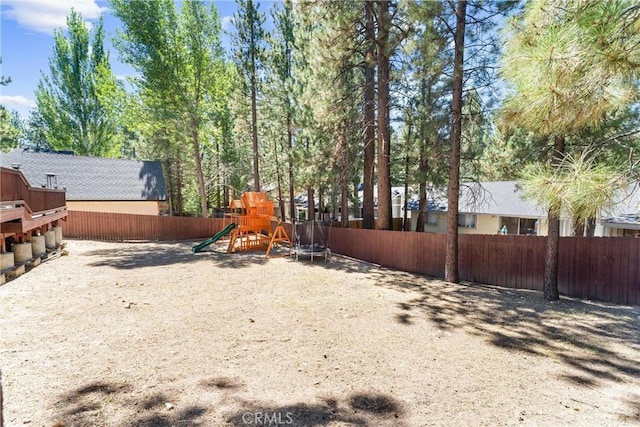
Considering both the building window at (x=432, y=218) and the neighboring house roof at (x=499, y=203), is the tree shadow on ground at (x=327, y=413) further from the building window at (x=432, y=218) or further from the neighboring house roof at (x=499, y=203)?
the building window at (x=432, y=218)

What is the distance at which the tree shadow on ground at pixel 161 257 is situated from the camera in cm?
1027

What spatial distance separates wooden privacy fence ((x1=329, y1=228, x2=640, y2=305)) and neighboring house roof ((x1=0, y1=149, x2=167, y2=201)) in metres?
14.8

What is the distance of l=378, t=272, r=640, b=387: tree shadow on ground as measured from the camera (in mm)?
4477

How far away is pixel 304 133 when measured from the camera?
44.3 ft

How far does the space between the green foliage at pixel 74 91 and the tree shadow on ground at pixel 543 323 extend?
85.9 feet

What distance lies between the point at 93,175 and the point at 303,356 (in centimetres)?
2036

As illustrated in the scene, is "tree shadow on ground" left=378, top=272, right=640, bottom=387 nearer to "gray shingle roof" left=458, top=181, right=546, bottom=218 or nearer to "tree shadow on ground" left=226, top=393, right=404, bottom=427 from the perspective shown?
"tree shadow on ground" left=226, top=393, right=404, bottom=427

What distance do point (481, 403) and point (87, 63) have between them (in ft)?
107

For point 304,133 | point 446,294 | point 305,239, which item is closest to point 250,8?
point 304,133

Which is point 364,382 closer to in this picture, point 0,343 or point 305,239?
point 0,343

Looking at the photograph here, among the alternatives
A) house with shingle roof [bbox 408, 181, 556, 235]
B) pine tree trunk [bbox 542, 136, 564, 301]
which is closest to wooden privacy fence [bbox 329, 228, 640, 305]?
pine tree trunk [bbox 542, 136, 564, 301]

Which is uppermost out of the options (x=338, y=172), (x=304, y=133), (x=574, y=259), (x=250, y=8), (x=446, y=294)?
(x=250, y=8)

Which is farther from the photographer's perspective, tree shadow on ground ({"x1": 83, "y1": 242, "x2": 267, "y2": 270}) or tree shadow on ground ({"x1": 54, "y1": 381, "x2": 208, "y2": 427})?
tree shadow on ground ({"x1": 83, "y1": 242, "x2": 267, "y2": 270})

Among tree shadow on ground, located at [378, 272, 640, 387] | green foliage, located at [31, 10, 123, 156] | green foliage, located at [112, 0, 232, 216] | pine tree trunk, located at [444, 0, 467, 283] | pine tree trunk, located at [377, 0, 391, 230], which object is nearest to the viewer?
tree shadow on ground, located at [378, 272, 640, 387]
